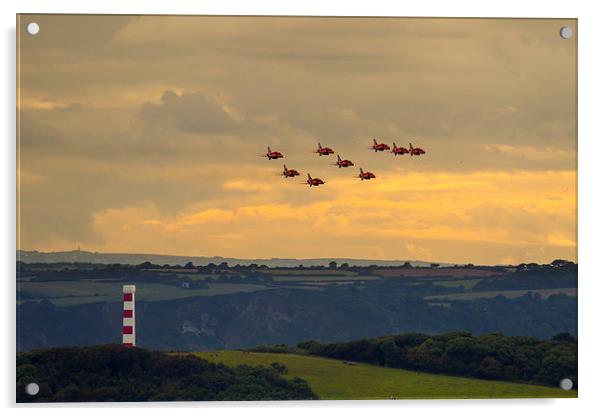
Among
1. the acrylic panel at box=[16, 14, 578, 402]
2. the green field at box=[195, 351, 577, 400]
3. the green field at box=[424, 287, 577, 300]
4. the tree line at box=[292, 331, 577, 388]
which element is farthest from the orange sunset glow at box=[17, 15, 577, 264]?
the green field at box=[195, 351, 577, 400]

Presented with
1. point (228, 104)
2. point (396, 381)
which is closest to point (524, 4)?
point (228, 104)

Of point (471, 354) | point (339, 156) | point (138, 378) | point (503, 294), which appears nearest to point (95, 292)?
point (138, 378)

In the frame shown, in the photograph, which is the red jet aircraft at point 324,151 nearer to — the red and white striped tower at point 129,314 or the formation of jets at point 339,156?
the formation of jets at point 339,156

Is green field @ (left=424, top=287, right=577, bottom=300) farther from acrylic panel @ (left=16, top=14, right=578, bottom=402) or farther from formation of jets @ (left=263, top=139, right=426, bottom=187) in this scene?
formation of jets @ (left=263, top=139, right=426, bottom=187)

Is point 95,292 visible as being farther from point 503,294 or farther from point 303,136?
point 503,294

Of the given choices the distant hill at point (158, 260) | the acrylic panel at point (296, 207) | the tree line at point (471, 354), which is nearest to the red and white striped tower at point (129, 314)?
the acrylic panel at point (296, 207)

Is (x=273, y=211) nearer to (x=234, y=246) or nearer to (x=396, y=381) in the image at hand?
(x=234, y=246)
